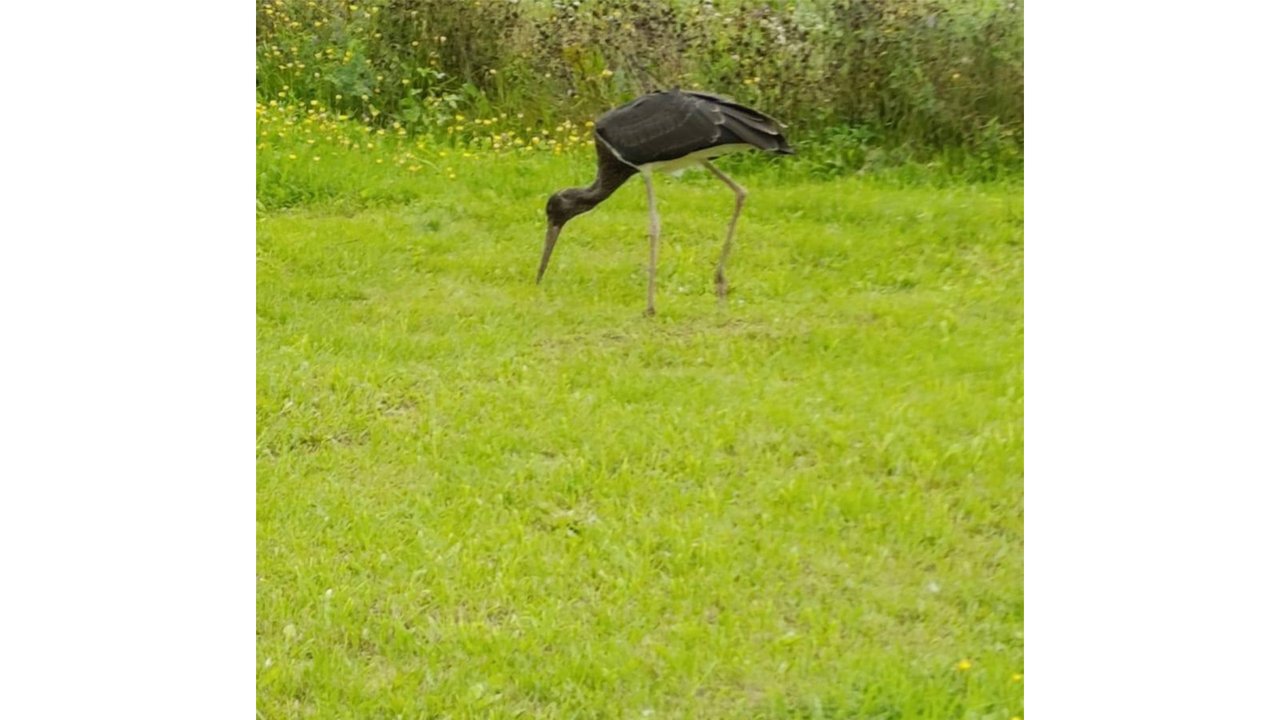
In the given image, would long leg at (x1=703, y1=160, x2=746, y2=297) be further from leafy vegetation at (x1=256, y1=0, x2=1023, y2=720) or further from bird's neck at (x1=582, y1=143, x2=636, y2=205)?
→ bird's neck at (x1=582, y1=143, x2=636, y2=205)

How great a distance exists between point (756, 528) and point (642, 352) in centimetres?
64

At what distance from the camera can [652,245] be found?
169 inches

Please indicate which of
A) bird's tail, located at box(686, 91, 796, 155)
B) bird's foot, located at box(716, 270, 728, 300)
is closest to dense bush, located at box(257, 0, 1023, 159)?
bird's tail, located at box(686, 91, 796, 155)

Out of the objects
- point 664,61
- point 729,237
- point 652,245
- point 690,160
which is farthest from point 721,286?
point 664,61

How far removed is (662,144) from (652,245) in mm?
284

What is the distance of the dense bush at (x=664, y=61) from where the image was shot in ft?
13.5

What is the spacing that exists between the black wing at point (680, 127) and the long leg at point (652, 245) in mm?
120

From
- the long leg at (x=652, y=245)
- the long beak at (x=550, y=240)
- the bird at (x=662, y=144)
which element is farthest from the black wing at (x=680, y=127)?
the long beak at (x=550, y=240)

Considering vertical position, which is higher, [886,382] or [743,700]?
[886,382]

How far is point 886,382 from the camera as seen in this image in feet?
12.6

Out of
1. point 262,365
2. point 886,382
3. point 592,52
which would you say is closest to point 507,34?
point 592,52

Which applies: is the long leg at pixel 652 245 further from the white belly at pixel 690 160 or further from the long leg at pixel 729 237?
the long leg at pixel 729 237

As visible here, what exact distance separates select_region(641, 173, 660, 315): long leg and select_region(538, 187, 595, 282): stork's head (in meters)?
0.17

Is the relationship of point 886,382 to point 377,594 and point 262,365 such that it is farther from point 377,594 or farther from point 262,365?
point 262,365
